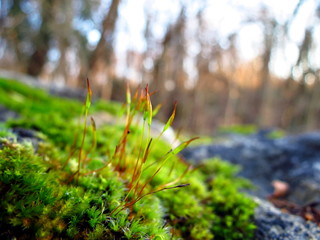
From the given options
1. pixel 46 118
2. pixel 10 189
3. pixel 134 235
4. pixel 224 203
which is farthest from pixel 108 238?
pixel 46 118

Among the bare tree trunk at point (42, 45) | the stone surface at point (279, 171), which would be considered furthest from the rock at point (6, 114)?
the bare tree trunk at point (42, 45)

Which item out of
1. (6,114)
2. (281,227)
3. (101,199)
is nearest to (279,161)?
(281,227)

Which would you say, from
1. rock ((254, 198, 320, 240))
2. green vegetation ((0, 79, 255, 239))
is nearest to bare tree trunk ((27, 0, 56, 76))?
green vegetation ((0, 79, 255, 239))

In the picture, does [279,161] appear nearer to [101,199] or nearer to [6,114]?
[101,199]

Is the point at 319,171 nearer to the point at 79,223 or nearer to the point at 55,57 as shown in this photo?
the point at 79,223

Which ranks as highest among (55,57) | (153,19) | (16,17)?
(153,19)

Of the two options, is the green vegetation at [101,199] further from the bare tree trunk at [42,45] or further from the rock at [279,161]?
the bare tree trunk at [42,45]
